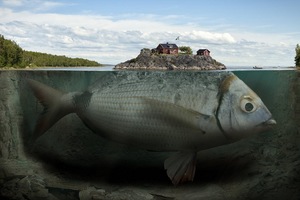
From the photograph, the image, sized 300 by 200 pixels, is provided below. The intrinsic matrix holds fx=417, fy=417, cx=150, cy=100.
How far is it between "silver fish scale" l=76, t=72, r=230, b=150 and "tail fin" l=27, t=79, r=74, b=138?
24cm

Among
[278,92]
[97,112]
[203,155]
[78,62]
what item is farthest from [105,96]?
[78,62]

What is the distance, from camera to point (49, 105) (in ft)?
15.8

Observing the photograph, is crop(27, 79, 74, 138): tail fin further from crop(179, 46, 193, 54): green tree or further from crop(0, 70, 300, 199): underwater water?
crop(179, 46, 193, 54): green tree

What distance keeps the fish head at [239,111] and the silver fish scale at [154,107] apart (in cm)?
9

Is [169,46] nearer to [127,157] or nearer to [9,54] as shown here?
[9,54]

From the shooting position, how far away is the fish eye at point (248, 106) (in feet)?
14.3

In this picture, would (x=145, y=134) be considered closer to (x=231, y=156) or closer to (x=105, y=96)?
(x=105, y=96)

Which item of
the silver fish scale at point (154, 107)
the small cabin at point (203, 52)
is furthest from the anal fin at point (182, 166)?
the small cabin at point (203, 52)

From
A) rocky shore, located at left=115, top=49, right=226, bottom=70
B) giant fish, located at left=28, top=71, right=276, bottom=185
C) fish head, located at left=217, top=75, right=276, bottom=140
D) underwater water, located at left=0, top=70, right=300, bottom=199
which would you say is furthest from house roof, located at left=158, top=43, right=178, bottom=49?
Answer: fish head, located at left=217, top=75, right=276, bottom=140

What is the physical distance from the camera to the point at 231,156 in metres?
4.66

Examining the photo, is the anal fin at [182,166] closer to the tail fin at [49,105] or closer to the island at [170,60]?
the tail fin at [49,105]

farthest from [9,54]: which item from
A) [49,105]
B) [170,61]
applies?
[49,105]

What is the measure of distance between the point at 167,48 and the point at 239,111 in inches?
3912

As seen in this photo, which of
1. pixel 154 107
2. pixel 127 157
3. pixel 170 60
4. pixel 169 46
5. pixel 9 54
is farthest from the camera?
pixel 169 46
